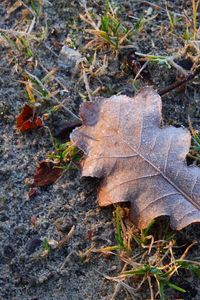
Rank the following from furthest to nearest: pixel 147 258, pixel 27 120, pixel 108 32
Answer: pixel 108 32
pixel 27 120
pixel 147 258

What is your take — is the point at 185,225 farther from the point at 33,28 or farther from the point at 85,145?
the point at 33,28

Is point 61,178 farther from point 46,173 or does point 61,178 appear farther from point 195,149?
point 195,149

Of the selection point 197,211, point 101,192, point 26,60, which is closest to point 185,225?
point 197,211

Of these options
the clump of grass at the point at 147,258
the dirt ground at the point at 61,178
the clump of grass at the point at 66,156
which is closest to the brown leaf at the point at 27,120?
the dirt ground at the point at 61,178

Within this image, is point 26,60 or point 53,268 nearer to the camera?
point 53,268

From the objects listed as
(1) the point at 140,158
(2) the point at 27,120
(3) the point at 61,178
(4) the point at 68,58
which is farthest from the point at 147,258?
(4) the point at 68,58

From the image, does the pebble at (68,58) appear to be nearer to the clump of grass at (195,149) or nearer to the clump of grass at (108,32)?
the clump of grass at (108,32)

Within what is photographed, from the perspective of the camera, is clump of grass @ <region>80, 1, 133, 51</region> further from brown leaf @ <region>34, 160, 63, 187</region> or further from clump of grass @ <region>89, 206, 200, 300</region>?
clump of grass @ <region>89, 206, 200, 300</region>
